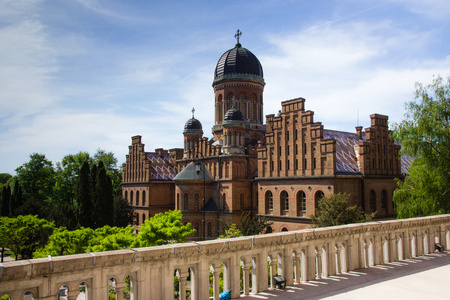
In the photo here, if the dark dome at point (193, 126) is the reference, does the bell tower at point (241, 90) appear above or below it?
above

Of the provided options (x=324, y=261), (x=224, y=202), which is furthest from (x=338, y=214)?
(x=224, y=202)

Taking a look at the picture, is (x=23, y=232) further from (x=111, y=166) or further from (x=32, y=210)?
(x=111, y=166)

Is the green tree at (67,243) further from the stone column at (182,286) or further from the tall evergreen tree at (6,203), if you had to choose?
the tall evergreen tree at (6,203)

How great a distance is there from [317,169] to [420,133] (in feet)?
39.3

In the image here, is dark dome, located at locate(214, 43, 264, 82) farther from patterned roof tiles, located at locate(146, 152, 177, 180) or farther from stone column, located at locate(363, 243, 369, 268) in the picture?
stone column, located at locate(363, 243, 369, 268)

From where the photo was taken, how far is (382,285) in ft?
36.0

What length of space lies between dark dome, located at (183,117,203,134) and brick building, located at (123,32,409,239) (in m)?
0.15

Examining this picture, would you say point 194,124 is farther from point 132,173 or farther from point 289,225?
point 289,225

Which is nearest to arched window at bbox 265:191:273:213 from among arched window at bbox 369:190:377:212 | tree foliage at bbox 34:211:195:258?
arched window at bbox 369:190:377:212

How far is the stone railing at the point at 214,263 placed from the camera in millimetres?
7938

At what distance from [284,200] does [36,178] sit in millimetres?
51517

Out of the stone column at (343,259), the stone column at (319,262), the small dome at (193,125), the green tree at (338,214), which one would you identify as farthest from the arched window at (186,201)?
the stone column at (319,262)

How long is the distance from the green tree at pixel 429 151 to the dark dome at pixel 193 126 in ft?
111

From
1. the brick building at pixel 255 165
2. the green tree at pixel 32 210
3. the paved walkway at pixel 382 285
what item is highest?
the brick building at pixel 255 165
